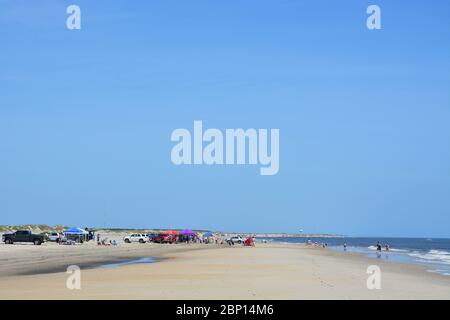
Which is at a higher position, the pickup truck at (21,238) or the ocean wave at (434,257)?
the pickup truck at (21,238)

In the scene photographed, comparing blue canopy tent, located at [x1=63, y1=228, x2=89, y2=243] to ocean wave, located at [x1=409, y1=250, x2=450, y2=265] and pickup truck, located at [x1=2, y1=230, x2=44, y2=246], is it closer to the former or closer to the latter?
pickup truck, located at [x1=2, y1=230, x2=44, y2=246]

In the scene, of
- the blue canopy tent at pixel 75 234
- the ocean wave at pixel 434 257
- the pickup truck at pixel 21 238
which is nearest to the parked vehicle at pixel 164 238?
the blue canopy tent at pixel 75 234

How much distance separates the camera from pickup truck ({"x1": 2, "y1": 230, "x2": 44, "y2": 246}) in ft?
220

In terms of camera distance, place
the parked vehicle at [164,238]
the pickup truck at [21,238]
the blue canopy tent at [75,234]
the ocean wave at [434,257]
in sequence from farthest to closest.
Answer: the parked vehicle at [164,238]
the blue canopy tent at [75,234]
the pickup truck at [21,238]
the ocean wave at [434,257]

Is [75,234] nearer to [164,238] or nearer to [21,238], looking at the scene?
[21,238]

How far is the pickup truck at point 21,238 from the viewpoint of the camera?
66.9m

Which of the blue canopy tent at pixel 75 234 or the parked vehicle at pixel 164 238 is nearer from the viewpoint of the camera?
the blue canopy tent at pixel 75 234

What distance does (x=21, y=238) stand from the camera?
67.5m

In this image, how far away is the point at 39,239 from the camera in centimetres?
6800

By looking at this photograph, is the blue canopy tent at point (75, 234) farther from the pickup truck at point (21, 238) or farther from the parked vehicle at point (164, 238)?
the parked vehicle at point (164, 238)

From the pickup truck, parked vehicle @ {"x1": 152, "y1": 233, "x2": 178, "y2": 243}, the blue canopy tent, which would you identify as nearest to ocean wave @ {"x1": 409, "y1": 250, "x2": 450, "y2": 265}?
parked vehicle @ {"x1": 152, "y1": 233, "x2": 178, "y2": 243}
